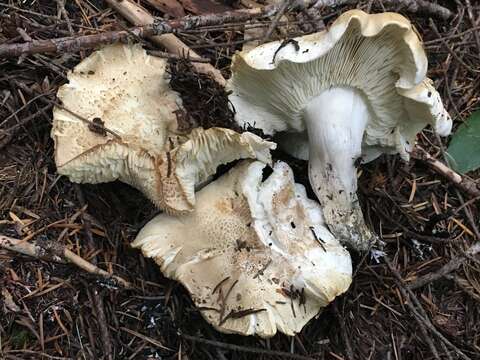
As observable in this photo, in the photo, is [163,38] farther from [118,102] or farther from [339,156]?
[339,156]

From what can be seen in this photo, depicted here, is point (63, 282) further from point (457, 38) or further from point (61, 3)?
point (457, 38)

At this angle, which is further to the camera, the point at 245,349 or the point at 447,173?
the point at 447,173

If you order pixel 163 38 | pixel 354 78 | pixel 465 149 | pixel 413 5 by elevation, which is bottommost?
pixel 465 149

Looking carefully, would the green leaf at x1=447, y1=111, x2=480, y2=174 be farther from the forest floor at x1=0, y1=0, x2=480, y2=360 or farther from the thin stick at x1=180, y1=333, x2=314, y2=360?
the thin stick at x1=180, y1=333, x2=314, y2=360

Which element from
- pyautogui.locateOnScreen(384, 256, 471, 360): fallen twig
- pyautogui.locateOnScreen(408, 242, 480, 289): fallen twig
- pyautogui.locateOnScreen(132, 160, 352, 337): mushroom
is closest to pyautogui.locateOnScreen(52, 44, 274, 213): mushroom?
pyautogui.locateOnScreen(132, 160, 352, 337): mushroom

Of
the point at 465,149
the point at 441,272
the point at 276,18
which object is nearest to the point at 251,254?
the point at 441,272

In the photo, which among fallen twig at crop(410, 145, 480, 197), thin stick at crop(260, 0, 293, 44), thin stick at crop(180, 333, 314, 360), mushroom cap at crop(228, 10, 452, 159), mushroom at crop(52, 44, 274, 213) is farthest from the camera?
fallen twig at crop(410, 145, 480, 197)

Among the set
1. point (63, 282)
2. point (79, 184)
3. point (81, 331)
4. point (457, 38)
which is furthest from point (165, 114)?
point (457, 38)
